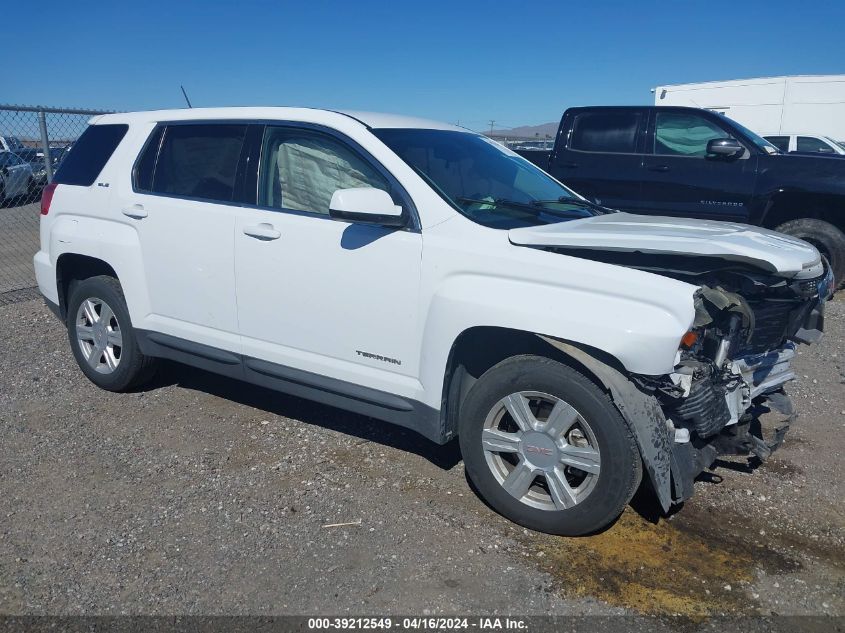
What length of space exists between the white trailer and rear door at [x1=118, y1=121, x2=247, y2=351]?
1945 cm

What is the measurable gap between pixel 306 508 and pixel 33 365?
333cm

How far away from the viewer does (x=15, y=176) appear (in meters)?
10.2

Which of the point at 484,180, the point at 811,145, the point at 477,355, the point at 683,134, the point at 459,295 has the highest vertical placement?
the point at 683,134

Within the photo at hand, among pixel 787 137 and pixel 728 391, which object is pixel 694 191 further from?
pixel 787 137

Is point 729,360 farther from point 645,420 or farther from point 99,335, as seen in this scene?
point 99,335

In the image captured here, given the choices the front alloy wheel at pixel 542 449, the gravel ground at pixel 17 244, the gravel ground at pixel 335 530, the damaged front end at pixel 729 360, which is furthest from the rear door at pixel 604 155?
the gravel ground at pixel 17 244

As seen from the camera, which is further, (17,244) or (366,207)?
(17,244)

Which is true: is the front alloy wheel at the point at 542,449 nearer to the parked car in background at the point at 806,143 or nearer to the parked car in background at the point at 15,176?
the parked car in background at the point at 15,176

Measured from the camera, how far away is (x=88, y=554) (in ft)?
10.9

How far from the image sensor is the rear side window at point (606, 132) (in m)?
8.79

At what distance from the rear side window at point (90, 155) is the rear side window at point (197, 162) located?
39cm

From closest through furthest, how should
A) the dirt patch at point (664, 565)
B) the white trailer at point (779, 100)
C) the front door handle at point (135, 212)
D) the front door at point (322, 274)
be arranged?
1. the dirt patch at point (664, 565)
2. the front door at point (322, 274)
3. the front door handle at point (135, 212)
4. the white trailer at point (779, 100)

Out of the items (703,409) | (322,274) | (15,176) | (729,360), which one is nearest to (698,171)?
(729,360)

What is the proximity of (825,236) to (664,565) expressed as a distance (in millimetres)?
6192
